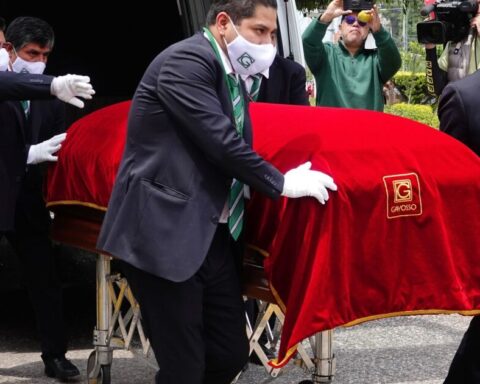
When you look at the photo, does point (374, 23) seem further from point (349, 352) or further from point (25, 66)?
point (25, 66)

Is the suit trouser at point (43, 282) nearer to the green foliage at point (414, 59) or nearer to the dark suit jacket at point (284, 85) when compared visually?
the dark suit jacket at point (284, 85)

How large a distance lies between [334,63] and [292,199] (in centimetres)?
311

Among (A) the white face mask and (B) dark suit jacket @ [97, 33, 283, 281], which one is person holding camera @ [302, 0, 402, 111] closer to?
(A) the white face mask

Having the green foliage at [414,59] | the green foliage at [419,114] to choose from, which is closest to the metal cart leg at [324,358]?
the green foliage at [419,114]

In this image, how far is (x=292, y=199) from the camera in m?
3.45

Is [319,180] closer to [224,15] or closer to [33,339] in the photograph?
[224,15]

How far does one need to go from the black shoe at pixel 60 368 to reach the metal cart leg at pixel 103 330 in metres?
0.31

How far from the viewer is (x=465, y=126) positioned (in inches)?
A: 143

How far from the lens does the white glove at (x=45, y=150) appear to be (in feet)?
16.0

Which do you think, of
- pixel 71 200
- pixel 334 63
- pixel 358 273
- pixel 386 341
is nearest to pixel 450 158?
pixel 358 273

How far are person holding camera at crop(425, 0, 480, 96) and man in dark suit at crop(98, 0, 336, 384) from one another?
3.38 m

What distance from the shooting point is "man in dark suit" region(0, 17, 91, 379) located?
507 centimetres

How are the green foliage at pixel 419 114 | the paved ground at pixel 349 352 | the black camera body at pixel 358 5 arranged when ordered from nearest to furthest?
the paved ground at pixel 349 352 → the black camera body at pixel 358 5 → the green foliage at pixel 419 114

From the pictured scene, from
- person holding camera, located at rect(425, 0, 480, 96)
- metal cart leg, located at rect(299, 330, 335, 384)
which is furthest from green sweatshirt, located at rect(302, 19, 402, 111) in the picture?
metal cart leg, located at rect(299, 330, 335, 384)
